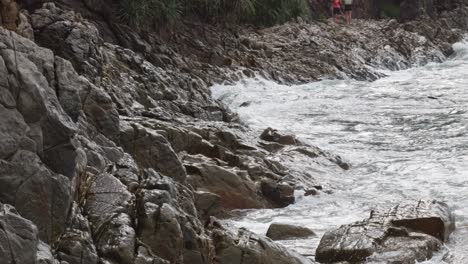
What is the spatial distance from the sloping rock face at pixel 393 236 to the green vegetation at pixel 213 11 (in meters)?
11.1

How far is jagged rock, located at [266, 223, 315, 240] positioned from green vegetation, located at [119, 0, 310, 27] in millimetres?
10746

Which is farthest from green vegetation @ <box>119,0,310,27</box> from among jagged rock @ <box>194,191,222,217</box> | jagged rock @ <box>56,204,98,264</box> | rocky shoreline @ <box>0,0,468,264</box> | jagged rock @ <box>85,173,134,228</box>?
jagged rock @ <box>56,204,98,264</box>

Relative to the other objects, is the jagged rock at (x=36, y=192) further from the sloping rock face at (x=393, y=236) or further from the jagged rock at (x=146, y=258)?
the sloping rock face at (x=393, y=236)

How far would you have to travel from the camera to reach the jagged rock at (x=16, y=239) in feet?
13.2

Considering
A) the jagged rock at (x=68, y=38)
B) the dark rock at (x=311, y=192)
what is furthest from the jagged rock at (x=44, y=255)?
the jagged rock at (x=68, y=38)

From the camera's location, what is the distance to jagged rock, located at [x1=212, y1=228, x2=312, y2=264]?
579cm

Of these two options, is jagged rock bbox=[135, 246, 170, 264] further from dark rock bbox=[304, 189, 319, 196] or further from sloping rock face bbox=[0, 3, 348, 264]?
dark rock bbox=[304, 189, 319, 196]

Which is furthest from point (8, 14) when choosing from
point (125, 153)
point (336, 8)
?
point (336, 8)

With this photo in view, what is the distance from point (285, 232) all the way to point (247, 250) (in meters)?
1.73

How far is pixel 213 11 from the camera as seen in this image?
21344mm

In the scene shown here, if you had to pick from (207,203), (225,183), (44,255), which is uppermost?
(44,255)

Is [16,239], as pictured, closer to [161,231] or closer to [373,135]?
[161,231]

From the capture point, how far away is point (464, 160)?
1149 centimetres

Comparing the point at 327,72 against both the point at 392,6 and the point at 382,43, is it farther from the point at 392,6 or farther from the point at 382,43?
the point at 392,6
